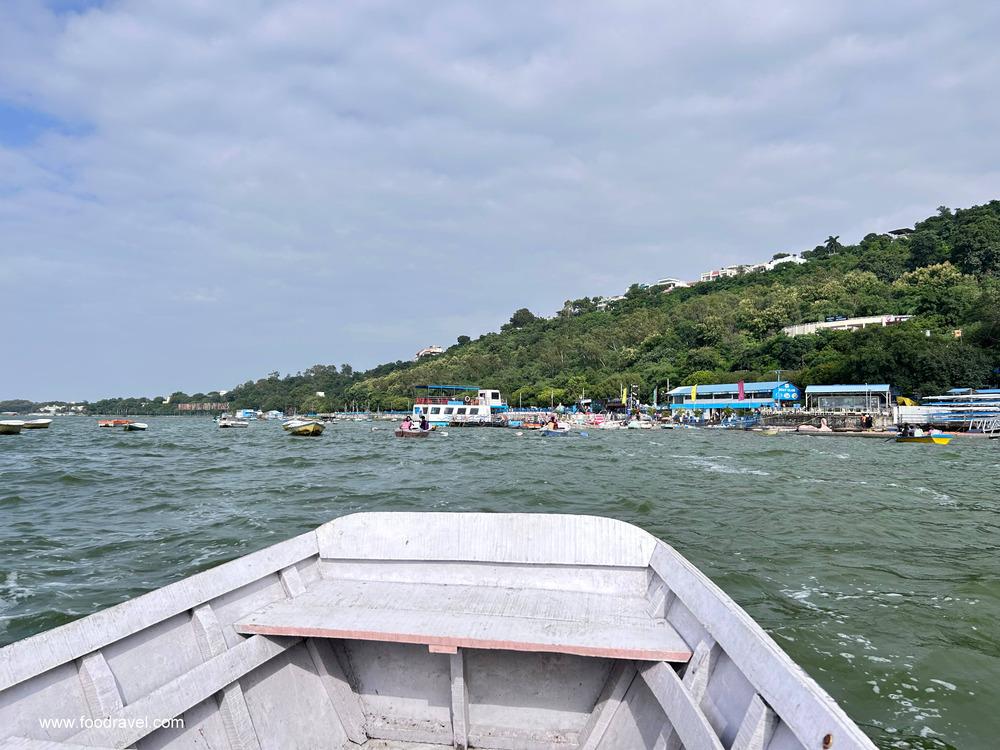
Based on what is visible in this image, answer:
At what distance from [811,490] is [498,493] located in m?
8.83

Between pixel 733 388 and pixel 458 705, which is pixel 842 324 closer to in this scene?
pixel 733 388

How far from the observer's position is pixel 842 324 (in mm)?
85312

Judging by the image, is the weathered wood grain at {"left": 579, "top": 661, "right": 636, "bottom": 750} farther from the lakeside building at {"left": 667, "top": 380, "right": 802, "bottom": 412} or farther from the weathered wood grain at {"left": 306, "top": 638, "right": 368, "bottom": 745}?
the lakeside building at {"left": 667, "top": 380, "right": 802, "bottom": 412}

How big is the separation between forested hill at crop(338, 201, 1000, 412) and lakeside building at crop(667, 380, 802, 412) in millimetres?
3694

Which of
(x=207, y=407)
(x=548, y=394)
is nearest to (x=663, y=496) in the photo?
(x=548, y=394)

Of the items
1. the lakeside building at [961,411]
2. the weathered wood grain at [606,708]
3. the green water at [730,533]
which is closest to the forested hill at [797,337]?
the lakeside building at [961,411]

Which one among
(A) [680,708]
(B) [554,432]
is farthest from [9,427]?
(A) [680,708]

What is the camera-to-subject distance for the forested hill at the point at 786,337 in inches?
2434

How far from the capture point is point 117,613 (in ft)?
11.0

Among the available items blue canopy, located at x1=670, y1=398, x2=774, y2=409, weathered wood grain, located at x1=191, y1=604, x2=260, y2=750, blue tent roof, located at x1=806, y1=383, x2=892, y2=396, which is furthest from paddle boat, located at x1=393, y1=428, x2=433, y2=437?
blue canopy, located at x1=670, y1=398, x2=774, y2=409

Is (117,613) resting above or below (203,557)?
above

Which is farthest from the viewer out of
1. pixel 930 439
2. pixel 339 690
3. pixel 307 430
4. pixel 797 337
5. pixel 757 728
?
pixel 797 337

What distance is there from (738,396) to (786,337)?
1784cm

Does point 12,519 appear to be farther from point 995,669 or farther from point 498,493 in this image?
point 995,669
